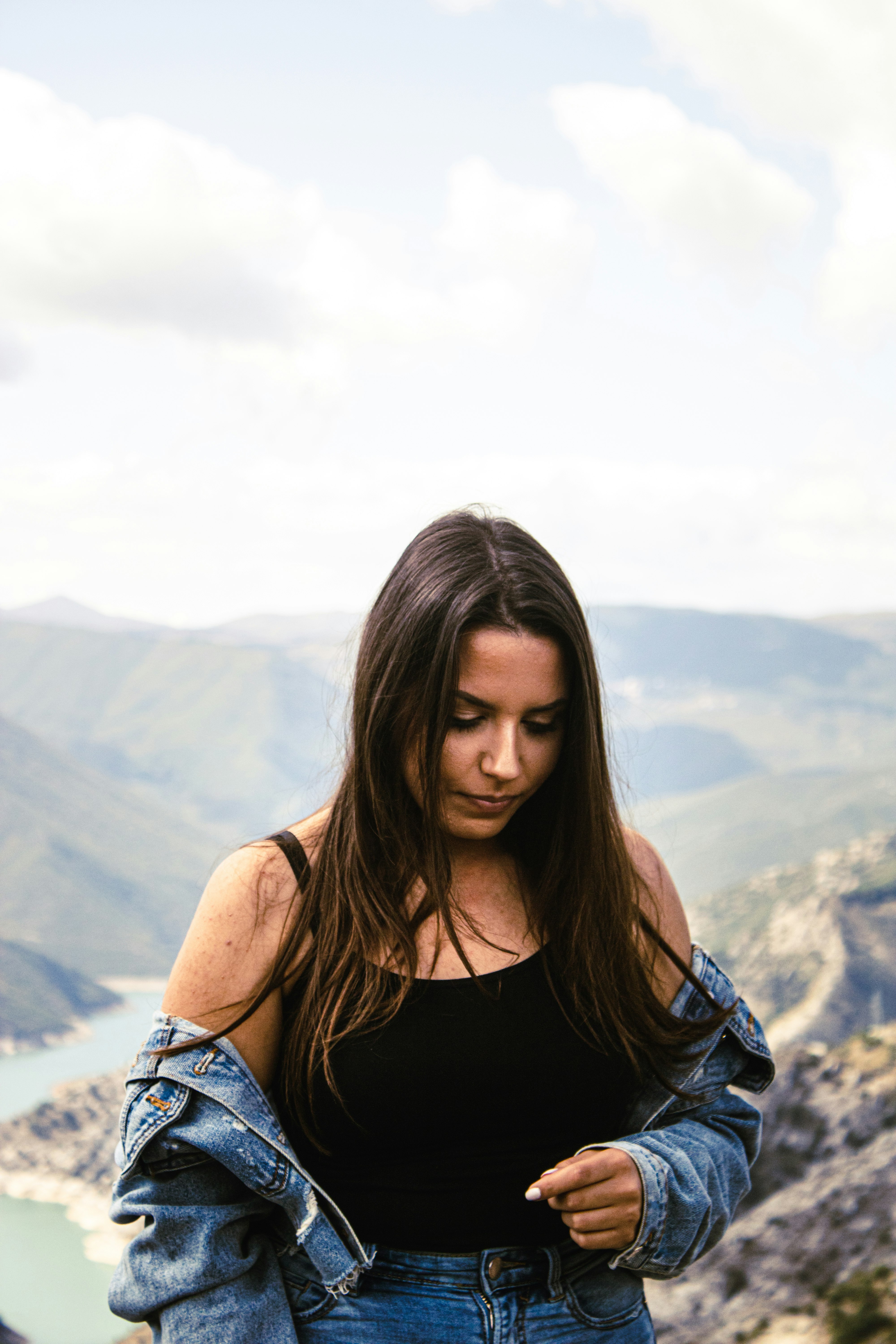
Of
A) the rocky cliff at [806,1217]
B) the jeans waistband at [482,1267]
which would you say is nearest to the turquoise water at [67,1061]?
the rocky cliff at [806,1217]

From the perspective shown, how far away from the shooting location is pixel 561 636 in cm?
203

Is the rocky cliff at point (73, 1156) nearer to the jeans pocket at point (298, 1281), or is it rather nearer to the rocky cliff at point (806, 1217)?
the rocky cliff at point (806, 1217)

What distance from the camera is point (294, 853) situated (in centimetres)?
201

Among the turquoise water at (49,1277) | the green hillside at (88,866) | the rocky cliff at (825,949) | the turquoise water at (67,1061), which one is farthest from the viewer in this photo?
the green hillside at (88,866)

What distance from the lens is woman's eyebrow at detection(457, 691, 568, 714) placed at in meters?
1.94

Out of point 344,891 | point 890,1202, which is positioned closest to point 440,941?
point 344,891

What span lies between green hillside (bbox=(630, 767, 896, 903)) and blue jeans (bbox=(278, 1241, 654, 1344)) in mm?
117846

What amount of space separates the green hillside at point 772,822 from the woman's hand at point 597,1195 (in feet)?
387

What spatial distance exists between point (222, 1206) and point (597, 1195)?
66 cm

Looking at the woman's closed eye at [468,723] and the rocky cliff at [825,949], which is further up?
the woman's closed eye at [468,723]

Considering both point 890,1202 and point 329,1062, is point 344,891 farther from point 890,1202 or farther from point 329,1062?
point 890,1202

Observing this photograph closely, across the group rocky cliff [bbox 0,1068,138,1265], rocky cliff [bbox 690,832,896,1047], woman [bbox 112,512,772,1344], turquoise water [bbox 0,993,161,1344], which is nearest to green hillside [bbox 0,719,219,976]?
rocky cliff [bbox 0,1068,138,1265]

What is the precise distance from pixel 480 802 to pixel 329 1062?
0.54 meters

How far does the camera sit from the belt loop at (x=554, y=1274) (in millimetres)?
1956
